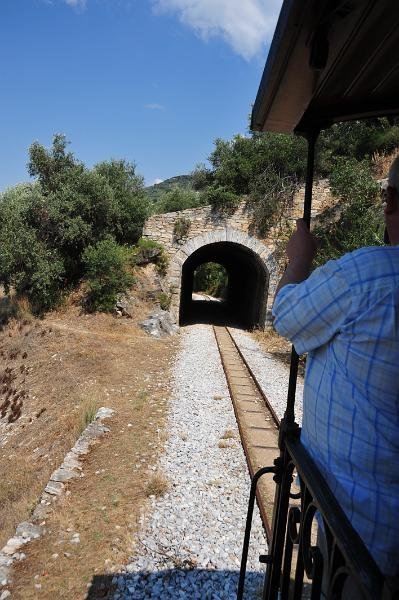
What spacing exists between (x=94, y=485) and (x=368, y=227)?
35.9 feet

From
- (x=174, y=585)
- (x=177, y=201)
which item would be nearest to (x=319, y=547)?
(x=174, y=585)

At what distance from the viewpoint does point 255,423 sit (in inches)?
277

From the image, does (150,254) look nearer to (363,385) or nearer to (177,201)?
(177,201)

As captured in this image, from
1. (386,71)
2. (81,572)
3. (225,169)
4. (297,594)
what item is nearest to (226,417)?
(81,572)

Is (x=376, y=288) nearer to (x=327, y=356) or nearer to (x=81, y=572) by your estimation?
(x=327, y=356)

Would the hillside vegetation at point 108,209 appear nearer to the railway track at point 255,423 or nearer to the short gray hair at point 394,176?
the railway track at point 255,423

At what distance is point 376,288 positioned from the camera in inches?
50.2

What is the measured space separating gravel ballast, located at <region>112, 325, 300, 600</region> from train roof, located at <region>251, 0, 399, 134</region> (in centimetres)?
355

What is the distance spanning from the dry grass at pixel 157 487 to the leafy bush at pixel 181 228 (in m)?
13.3

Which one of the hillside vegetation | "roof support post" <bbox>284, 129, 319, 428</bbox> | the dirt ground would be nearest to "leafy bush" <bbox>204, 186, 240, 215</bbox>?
the hillside vegetation

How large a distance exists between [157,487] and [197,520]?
68 cm

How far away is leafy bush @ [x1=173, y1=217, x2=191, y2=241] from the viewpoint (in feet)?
56.7

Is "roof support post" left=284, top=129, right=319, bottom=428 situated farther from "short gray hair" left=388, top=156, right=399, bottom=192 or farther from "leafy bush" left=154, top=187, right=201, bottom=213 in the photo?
"leafy bush" left=154, top=187, right=201, bottom=213

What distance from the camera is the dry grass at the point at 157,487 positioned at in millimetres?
4746
